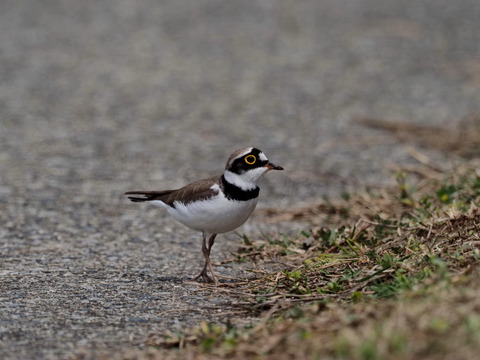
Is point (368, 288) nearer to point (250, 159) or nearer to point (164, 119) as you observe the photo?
point (250, 159)

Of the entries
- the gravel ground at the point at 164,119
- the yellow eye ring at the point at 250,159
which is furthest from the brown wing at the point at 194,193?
the gravel ground at the point at 164,119

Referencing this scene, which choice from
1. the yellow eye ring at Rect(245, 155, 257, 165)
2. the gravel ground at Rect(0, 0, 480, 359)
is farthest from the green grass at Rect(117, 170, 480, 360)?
the yellow eye ring at Rect(245, 155, 257, 165)

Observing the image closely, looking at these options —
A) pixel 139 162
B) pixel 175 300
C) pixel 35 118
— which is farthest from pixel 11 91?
pixel 175 300

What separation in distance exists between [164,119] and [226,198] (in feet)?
20.3

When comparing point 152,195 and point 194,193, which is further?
point 152,195

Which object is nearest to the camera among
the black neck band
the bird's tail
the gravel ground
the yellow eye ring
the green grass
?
the green grass

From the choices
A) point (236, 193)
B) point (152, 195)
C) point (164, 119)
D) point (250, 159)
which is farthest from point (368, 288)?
point (164, 119)

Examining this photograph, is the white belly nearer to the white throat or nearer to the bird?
the bird

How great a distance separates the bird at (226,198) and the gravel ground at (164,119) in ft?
1.40

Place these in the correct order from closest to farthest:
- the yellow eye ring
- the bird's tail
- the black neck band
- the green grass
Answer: the green grass → the black neck band → the yellow eye ring → the bird's tail

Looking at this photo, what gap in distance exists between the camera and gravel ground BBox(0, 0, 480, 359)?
18.6ft

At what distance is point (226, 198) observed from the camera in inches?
227

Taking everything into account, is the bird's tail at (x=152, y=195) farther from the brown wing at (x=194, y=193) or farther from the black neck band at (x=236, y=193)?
the black neck band at (x=236, y=193)

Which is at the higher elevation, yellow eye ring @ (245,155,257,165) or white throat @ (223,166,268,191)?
yellow eye ring @ (245,155,257,165)
